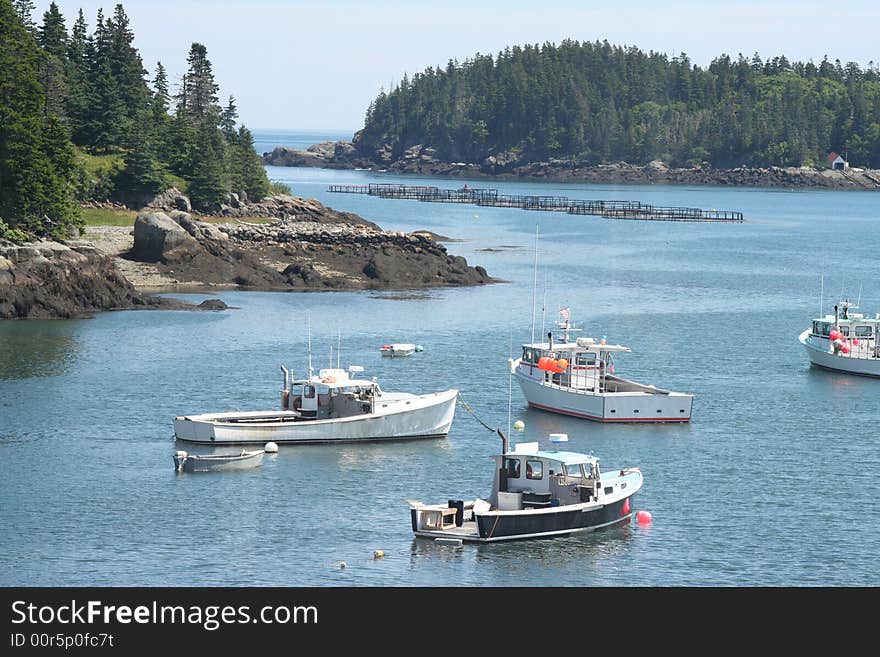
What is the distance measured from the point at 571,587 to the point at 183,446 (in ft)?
75.0

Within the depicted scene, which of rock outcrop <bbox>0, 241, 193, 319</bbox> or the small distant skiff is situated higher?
rock outcrop <bbox>0, 241, 193, 319</bbox>

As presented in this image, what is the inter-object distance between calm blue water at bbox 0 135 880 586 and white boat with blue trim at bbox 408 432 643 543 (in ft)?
1.69

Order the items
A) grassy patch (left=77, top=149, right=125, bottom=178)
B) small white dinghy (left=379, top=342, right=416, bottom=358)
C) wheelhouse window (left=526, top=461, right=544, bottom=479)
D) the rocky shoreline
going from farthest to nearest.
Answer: grassy patch (left=77, top=149, right=125, bottom=178)
the rocky shoreline
small white dinghy (left=379, top=342, right=416, bottom=358)
wheelhouse window (left=526, top=461, right=544, bottom=479)

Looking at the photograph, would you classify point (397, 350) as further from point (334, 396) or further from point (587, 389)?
point (334, 396)

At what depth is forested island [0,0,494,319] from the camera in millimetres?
95438

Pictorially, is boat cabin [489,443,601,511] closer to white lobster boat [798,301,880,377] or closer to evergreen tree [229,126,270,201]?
white lobster boat [798,301,880,377]

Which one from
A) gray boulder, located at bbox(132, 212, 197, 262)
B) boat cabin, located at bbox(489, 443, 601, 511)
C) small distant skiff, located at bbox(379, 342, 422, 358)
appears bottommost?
small distant skiff, located at bbox(379, 342, 422, 358)

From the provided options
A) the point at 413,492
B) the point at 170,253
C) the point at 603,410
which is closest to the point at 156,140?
the point at 170,253

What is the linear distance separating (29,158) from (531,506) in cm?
6903

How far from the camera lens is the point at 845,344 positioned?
78750mm

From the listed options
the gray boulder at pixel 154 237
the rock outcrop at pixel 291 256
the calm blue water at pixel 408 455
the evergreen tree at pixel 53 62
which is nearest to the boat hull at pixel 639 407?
the calm blue water at pixel 408 455

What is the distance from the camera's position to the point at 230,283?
358 ft

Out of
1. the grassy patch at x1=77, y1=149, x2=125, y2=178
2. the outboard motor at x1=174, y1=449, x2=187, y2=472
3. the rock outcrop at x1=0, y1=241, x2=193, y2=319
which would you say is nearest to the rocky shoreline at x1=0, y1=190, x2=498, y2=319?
the rock outcrop at x1=0, y1=241, x2=193, y2=319

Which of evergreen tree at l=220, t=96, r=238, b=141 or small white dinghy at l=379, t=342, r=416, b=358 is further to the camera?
evergreen tree at l=220, t=96, r=238, b=141
